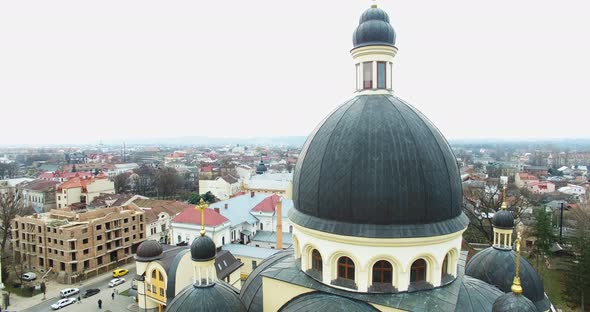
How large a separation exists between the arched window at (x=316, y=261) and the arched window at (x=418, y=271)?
10.0 feet

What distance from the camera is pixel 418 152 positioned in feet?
35.8

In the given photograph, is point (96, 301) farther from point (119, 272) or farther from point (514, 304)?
point (514, 304)

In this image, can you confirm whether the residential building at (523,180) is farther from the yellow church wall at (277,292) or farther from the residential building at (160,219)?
the yellow church wall at (277,292)

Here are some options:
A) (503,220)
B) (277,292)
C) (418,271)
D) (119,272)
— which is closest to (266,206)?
(119,272)

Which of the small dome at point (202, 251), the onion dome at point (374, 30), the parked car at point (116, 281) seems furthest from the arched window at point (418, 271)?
the parked car at point (116, 281)

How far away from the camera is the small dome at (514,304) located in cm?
905

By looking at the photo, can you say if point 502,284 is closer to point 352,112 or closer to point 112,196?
point 352,112

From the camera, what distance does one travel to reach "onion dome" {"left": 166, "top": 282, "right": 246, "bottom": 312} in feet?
38.3

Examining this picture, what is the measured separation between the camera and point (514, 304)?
360 inches

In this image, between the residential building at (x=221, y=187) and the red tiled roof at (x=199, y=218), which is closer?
the red tiled roof at (x=199, y=218)

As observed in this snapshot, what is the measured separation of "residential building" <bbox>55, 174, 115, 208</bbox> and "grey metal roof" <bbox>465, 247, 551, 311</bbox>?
2357 inches

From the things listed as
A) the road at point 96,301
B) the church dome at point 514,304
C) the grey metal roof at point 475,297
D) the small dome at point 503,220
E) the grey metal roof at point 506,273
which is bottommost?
the road at point 96,301

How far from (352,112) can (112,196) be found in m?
55.0

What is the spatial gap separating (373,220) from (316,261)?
9.56 feet
